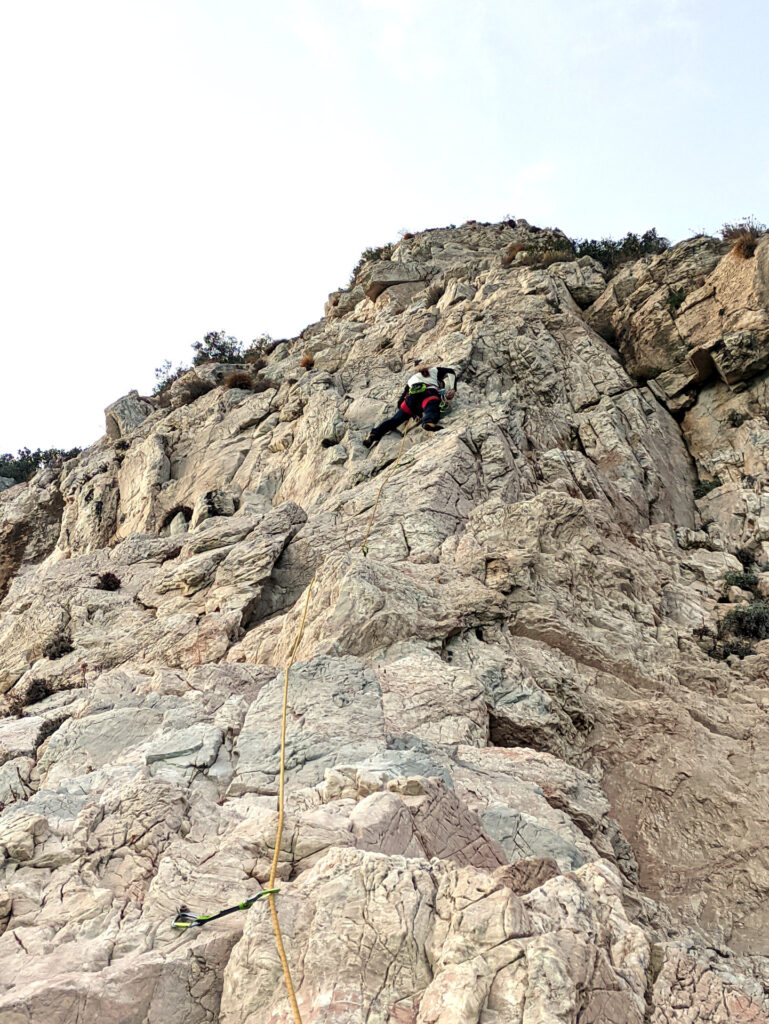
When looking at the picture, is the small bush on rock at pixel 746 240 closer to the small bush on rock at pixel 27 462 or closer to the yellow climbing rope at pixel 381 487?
the yellow climbing rope at pixel 381 487

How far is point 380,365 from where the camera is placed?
2206cm

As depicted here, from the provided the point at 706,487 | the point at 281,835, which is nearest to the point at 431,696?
the point at 281,835

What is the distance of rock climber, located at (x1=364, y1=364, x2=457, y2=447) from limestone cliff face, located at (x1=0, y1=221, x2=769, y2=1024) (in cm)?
44

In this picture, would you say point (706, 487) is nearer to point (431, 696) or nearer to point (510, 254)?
point (431, 696)

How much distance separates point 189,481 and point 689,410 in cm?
1482

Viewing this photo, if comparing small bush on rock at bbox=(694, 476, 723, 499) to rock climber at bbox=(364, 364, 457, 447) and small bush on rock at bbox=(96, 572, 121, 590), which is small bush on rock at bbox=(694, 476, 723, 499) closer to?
rock climber at bbox=(364, 364, 457, 447)

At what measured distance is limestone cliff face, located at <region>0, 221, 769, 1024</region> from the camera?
4637mm

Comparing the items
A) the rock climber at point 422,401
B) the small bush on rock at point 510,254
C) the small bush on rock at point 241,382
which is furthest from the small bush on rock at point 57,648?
the small bush on rock at point 510,254

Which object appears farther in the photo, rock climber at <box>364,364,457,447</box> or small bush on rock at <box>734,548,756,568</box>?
rock climber at <box>364,364,457,447</box>

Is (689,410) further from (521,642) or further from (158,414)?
(158,414)

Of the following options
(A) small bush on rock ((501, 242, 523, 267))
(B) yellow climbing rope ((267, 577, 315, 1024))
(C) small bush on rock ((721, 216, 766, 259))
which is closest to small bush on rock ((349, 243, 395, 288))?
(A) small bush on rock ((501, 242, 523, 267))

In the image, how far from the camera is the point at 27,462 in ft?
121

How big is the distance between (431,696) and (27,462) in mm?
34807

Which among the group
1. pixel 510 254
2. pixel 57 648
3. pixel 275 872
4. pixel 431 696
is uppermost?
pixel 510 254
